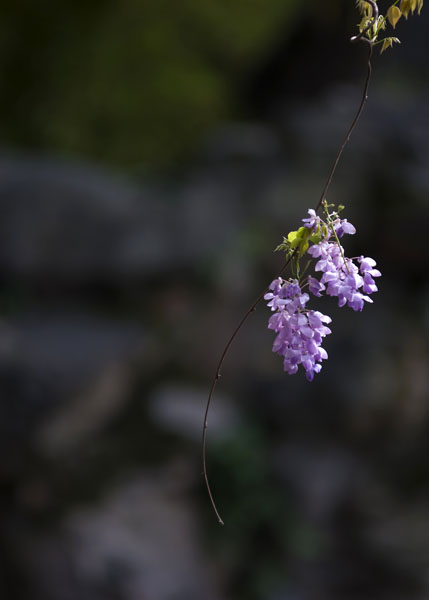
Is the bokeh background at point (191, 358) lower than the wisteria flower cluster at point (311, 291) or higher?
higher

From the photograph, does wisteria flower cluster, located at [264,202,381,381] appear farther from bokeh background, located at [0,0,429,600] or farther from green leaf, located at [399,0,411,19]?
bokeh background, located at [0,0,429,600]

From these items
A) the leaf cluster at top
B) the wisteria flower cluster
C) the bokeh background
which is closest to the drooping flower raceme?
the wisteria flower cluster

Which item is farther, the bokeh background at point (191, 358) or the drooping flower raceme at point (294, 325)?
the bokeh background at point (191, 358)

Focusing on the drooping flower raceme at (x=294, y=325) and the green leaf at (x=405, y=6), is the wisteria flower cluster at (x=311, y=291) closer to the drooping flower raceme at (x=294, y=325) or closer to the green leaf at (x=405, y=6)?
the drooping flower raceme at (x=294, y=325)

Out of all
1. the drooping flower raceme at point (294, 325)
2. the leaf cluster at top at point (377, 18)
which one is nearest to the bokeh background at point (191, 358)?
the drooping flower raceme at point (294, 325)

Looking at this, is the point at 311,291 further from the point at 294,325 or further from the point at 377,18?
the point at 377,18

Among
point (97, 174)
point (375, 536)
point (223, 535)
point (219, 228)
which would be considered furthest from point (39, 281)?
point (375, 536)
